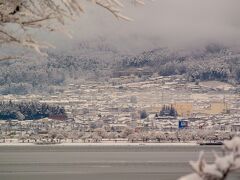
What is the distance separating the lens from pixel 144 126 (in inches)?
6708

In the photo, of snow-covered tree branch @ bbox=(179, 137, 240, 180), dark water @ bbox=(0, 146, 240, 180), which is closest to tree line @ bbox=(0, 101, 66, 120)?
dark water @ bbox=(0, 146, 240, 180)

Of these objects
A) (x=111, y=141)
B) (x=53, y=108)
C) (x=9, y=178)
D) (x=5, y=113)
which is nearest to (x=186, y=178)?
(x=9, y=178)

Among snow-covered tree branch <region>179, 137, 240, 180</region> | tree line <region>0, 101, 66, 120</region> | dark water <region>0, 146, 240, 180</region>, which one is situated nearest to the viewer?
snow-covered tree branch <region>179, 137, 240, 180</region>

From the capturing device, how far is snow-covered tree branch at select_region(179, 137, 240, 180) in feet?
9.12

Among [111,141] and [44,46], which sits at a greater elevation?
[44,46]

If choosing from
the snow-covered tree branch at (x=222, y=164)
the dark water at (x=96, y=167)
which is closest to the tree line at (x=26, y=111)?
the dark water at (x=96, y=167)

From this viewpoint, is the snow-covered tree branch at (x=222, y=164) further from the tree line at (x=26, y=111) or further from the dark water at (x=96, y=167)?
the tree line at (x=26, y=111)

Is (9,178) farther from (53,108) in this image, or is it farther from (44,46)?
(53,108)

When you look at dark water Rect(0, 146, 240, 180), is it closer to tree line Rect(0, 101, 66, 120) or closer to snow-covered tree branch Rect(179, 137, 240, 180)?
tree line Rect(0, 101, 66, 120)

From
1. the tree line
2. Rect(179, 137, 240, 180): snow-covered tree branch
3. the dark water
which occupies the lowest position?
the dark water

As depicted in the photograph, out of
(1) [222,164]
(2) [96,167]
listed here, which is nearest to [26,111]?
(2) [96,167]

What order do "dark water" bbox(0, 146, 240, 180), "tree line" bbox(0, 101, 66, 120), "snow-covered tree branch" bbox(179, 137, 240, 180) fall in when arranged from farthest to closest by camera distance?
"tree line" bbox(0, 101, 66, 120)
"dark water" bbox(0, 146, 240, 180)
"snow-covered tree branch" bbox(179, 137, 240, 180)

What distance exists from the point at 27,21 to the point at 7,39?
0.18m

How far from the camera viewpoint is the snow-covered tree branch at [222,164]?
9.12 ft
